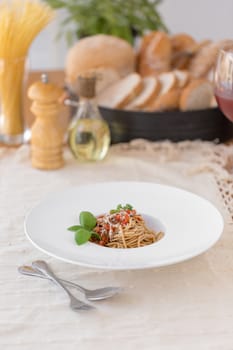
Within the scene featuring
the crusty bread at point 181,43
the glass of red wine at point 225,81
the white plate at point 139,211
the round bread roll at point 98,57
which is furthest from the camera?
the crusty bread at point 181,43

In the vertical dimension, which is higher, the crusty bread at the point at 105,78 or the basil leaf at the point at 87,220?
the crusty bread at the point at 105,78

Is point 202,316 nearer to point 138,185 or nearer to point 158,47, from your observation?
A: point 138,185

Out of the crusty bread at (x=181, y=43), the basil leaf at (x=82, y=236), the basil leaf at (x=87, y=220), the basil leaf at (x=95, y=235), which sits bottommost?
the basil leaf at (x=95, y=235)

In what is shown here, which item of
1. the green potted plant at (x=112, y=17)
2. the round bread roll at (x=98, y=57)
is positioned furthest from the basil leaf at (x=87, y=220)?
the green potted plant at (x=112, y=17)

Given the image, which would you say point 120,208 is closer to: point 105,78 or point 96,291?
point 96,291

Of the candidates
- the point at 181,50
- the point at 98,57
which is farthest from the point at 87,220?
the point at 181,50

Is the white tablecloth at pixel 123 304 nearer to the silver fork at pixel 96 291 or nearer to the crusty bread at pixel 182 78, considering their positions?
the silver fork at pixel 96 291
